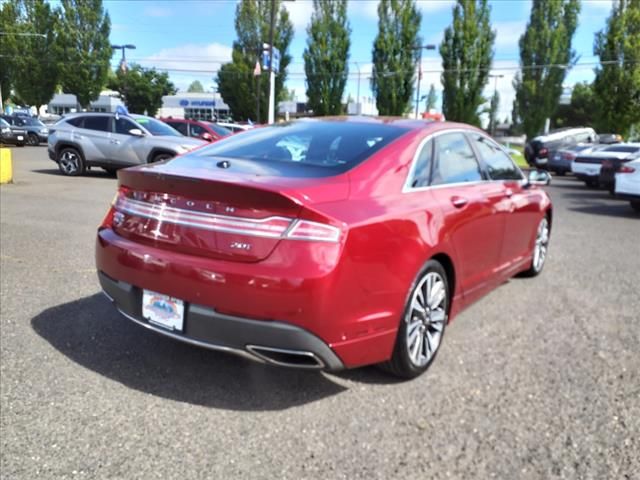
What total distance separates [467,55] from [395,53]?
17.4 ft

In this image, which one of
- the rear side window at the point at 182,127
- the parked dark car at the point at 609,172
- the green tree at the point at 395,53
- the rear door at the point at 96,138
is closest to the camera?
the rear door at the point at 96,138

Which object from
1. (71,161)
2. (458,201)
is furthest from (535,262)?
(71,161)

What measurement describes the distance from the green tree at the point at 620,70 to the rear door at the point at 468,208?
3331cm

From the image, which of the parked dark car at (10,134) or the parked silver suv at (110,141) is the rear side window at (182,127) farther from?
the parked dark car at (10,134)

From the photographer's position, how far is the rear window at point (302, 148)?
311cm

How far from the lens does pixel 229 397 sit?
3.02m

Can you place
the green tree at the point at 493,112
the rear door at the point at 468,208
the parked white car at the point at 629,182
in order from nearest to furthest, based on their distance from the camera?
the rear door at the point at 468,208, the parked white car at the point at 629,182, the green tree at the point at 493,112

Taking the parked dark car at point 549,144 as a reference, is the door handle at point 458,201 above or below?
below

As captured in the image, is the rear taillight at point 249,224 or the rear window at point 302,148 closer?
the rear taillight at point 249,224

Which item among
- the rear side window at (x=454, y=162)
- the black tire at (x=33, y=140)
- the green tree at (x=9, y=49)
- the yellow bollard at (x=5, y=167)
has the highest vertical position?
the green tree at (x=9, y=49)

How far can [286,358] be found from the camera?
271 centimetres

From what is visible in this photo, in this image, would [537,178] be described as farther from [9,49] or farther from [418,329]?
[9,49]

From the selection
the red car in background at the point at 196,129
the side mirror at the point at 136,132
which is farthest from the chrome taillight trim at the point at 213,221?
the red car in background at the point at 196,129

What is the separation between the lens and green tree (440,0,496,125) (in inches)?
1515
